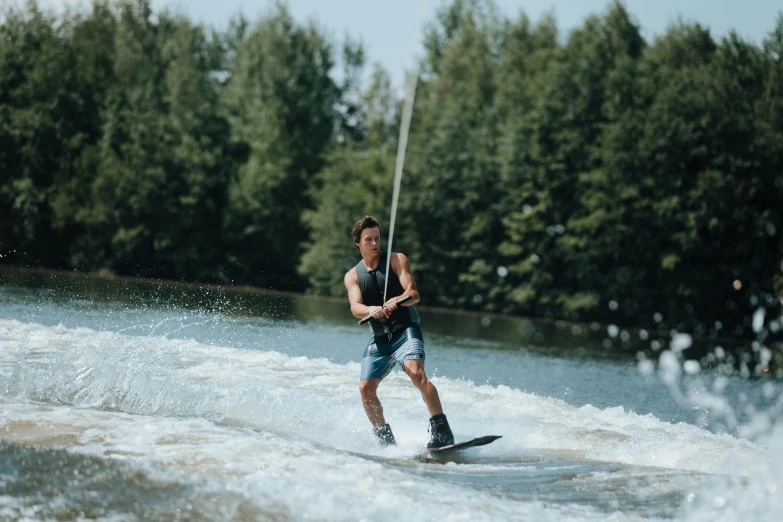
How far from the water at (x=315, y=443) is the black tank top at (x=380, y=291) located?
1.06 m

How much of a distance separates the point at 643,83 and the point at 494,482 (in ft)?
119

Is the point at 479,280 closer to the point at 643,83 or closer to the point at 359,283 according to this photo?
the point at 643,83

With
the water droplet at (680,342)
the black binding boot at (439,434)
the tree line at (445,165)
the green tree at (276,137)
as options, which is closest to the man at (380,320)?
the black binding boot at (439,434)

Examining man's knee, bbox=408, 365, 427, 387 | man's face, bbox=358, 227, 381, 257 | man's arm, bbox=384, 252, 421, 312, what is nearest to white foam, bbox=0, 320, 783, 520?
man's knee, bbox=408, 365, 427, 387

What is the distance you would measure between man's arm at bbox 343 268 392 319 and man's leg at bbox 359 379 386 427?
609 millimetres

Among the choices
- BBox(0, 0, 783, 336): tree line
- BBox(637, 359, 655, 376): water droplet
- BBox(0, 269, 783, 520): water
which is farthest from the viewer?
BBox(0, 0, 783, 336): tree line

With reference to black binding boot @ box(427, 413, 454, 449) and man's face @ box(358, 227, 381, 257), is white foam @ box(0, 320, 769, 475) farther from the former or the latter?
man's face @ box(358, 227, 381, 257)

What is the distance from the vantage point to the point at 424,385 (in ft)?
25.3

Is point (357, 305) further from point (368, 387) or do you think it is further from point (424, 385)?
point (424, 385)

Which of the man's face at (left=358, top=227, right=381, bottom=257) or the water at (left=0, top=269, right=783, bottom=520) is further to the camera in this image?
the man's face at (left=358, top=227, right=381, bottom=257)

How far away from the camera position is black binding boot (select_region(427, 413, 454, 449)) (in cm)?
760

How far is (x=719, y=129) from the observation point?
36.8 m

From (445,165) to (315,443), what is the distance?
123ft

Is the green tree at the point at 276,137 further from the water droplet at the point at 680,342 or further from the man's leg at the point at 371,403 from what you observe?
the man's leg at the point at 371,403
